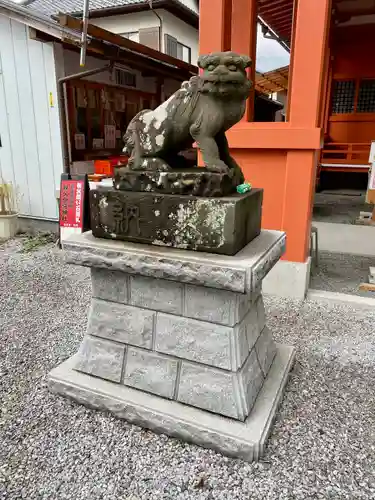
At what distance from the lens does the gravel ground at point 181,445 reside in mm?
1831

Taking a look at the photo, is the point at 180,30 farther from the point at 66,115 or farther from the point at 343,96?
the point at 66,115

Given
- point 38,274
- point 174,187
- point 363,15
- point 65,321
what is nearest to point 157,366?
point 174,187

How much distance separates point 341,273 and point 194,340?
3563mm

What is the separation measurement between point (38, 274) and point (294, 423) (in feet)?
12.1

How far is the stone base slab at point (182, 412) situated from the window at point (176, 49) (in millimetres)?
9411

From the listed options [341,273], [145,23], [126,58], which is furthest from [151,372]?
[145,23]

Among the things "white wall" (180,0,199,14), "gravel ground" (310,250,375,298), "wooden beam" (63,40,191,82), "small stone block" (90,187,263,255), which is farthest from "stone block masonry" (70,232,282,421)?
"white wall" (180,0,199,14)

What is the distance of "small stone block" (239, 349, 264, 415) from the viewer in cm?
209

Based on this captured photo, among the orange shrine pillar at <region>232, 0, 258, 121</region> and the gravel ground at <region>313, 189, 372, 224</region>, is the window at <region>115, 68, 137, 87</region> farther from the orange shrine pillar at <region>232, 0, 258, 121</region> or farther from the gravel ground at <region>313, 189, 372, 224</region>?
the gravel ground at <region>313, 189, 372, 224</region>

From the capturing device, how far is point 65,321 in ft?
11.8

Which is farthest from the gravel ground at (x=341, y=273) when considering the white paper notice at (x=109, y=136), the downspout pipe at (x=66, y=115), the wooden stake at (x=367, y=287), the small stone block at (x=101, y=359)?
the white paper notice at (x=109, y=136)

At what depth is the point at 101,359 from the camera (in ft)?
7.93

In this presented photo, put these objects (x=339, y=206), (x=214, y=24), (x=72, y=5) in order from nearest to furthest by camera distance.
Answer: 1. (x=214, y=24)
2. (x=339, y=206)
3. (x=72, y=5)

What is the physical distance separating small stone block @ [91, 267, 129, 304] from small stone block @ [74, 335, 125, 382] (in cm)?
31
